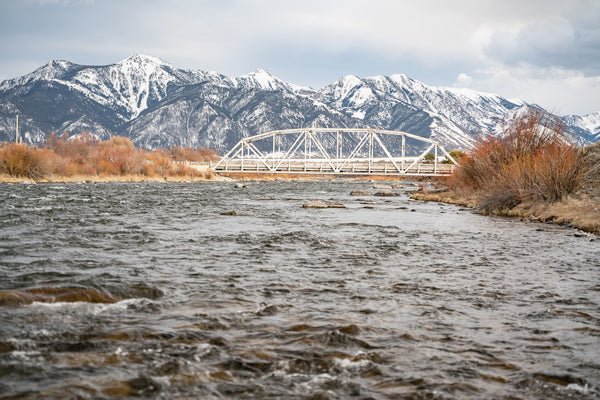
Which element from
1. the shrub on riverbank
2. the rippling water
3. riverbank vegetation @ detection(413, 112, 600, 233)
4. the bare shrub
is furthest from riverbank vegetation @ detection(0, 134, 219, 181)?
riverbank vegetation @ detection(413, 112, 600, 233)

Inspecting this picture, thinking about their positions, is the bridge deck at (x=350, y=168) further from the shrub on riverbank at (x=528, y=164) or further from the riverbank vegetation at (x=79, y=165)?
the shrub on riverbank at (x=528, y=164)

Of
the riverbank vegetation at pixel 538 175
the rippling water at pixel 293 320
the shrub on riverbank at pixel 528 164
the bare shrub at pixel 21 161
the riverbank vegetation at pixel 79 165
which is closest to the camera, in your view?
the rippling water at pixel 293 320

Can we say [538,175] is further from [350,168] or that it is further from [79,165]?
[350,168]

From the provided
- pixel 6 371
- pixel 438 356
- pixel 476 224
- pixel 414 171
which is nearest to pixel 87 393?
pixel 6 371

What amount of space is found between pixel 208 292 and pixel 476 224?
19819 mm

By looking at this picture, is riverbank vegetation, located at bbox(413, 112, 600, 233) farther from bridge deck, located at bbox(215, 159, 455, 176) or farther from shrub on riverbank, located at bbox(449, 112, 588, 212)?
bridge deck, located at bbox(215, 159, 455, 176)

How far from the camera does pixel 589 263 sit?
14844 millimetres

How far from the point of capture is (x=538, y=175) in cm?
2961

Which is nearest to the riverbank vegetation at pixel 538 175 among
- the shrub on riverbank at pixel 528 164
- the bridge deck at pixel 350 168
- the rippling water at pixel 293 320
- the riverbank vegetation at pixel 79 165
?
the shrub on riverbank at pixel 528 164

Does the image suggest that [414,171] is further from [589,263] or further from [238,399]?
[238,399]

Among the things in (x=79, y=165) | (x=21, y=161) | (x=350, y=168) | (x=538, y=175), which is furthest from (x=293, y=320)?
(x=350, y=168)

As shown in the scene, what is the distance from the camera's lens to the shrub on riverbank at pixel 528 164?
1128 inches

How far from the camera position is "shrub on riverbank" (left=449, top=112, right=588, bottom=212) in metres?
28.7

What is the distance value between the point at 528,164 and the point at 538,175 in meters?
1.04
